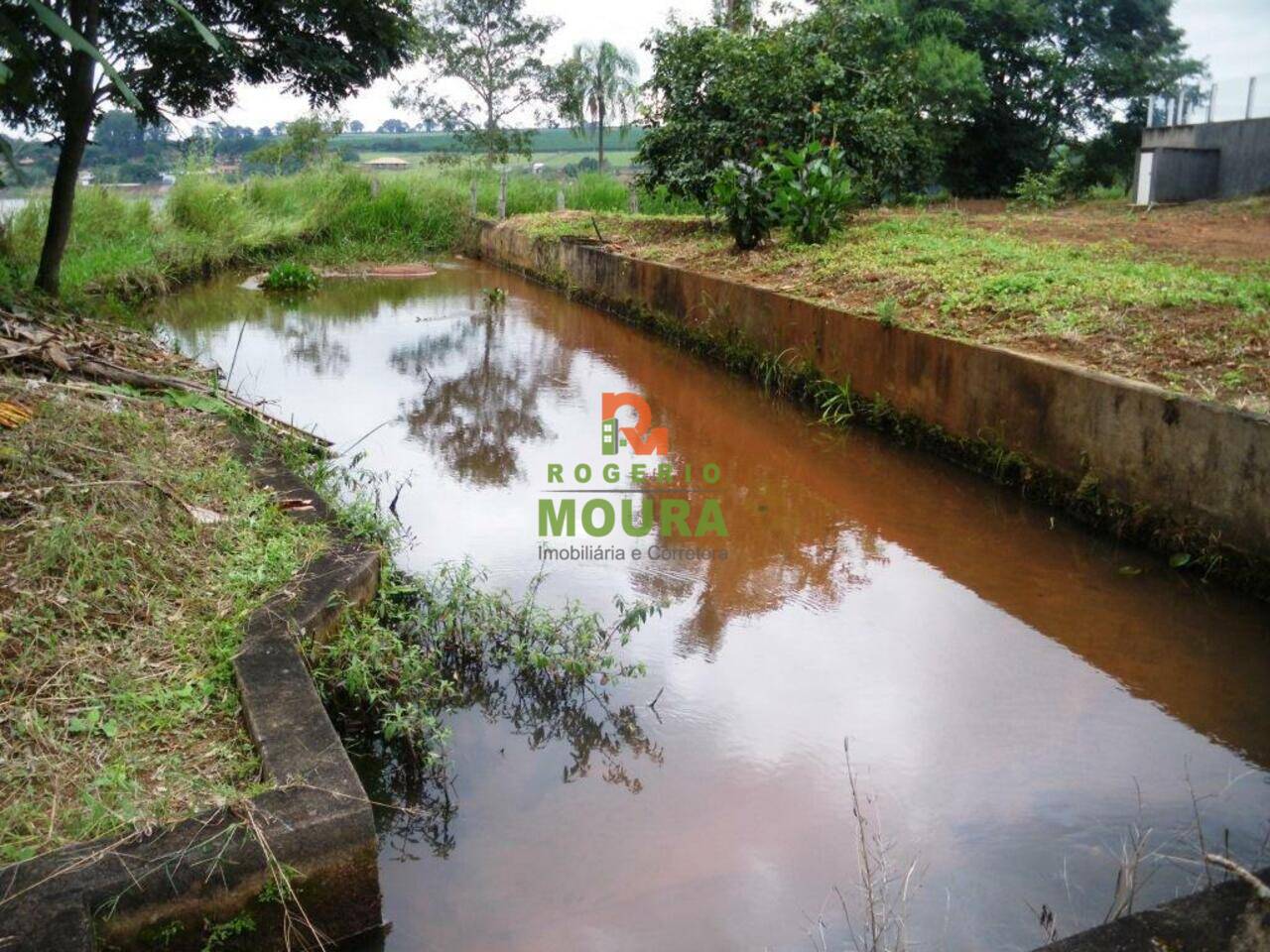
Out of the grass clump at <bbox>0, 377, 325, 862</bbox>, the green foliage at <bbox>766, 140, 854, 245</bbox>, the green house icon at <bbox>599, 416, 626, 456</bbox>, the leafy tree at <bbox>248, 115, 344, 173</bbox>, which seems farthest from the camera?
the leafy tree at <bbox>248, 115, 344, 173</bbox>

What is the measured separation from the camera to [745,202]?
944 centimetres

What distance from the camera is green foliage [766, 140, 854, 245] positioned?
925cm

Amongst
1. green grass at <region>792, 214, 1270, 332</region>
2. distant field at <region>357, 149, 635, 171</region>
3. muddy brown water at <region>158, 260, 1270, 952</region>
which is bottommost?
muddy brown water at <region>158, 260, 1270, 952</region>

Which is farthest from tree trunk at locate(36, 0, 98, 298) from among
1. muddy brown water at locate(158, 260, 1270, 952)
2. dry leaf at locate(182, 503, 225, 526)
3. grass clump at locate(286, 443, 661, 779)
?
grass clump at locate(286, 443, 661, 779)

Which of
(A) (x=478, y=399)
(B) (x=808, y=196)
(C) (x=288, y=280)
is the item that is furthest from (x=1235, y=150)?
(A) (x=478, y=399)

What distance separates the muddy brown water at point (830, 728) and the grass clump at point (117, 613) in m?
0.57

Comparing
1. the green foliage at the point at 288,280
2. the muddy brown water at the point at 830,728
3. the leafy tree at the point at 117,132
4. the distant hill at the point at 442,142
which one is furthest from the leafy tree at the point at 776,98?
the distant hill at the point at 442,142

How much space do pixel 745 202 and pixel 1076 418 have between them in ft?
17.0

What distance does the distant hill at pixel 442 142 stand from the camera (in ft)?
71.5

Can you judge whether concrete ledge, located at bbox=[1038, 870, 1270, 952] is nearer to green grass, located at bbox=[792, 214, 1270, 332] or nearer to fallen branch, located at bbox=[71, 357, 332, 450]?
green grass, located at bbox=[792, 214, 1270, 332]

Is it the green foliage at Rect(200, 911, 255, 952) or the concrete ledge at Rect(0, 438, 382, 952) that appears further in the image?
the green foliage at Rect(200, 911, 255, 952)

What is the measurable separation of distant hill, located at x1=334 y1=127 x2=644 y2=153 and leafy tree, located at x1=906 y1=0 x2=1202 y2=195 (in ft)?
22.7

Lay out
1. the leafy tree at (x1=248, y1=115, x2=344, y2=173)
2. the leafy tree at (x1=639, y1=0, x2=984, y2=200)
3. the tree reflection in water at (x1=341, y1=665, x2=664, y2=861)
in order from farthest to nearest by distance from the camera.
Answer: the leafy tree at (x1=248, y1=115, x2=344, y2=173) < the leafy tree at (x1=639, y1=0, x2=984, y2=200) < the tree reflection in water at (x1=341, y1=665, x2=664, y2=861)

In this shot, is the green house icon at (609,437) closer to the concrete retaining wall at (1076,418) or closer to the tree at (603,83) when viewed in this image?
the concrete retaining wall at (1076,418)
